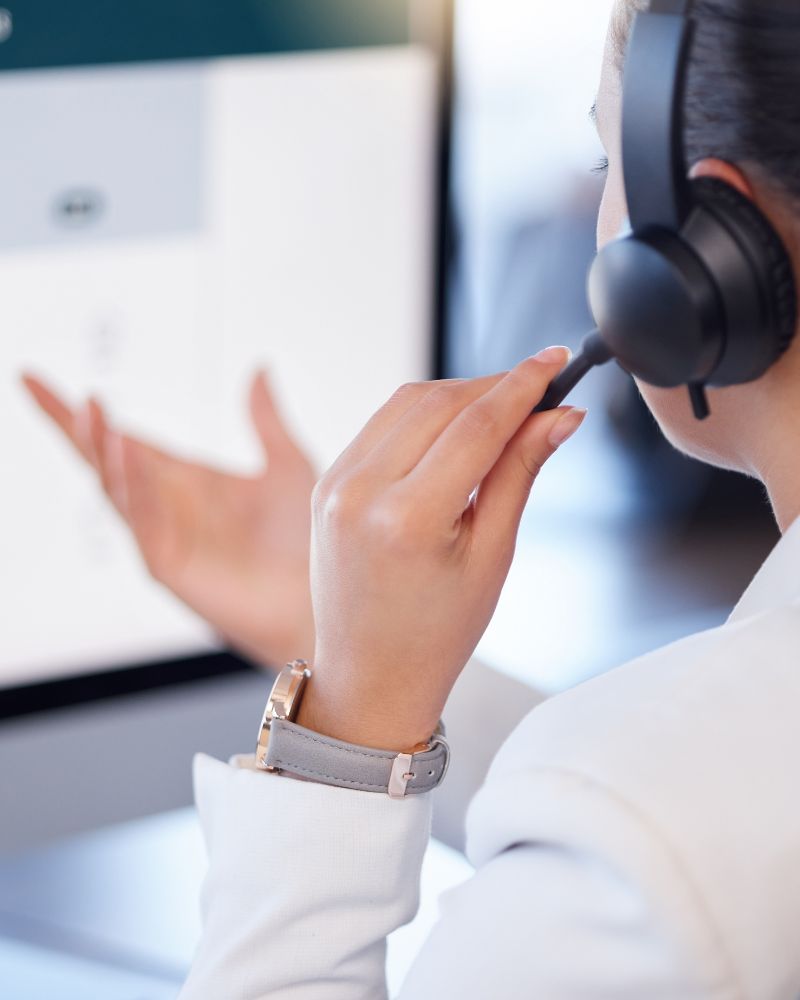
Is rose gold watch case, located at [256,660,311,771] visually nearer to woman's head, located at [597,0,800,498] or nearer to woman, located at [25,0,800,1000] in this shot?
woman, located at [25,0,800,1000]

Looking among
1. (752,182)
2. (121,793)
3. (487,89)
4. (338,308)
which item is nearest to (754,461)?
(752,182)

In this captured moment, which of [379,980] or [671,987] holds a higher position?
[671,987]

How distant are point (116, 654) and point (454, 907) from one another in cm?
52

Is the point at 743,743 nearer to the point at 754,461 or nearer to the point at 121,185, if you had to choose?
the point at 754,461

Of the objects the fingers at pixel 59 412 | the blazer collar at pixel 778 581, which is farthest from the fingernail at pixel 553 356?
the fingers at pixel 59 412

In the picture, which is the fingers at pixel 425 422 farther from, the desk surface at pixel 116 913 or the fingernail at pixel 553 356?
the desk surface at pixel 116 913

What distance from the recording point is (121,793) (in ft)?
2.96

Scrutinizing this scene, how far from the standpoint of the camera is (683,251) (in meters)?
0.45

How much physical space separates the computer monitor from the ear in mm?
462

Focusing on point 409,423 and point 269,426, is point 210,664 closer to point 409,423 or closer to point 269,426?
point 269,426

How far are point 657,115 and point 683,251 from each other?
0.05m

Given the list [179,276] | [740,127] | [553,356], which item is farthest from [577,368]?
[179,276]

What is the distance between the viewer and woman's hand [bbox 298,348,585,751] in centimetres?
47

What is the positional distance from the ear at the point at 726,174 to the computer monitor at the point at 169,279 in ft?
1.51
